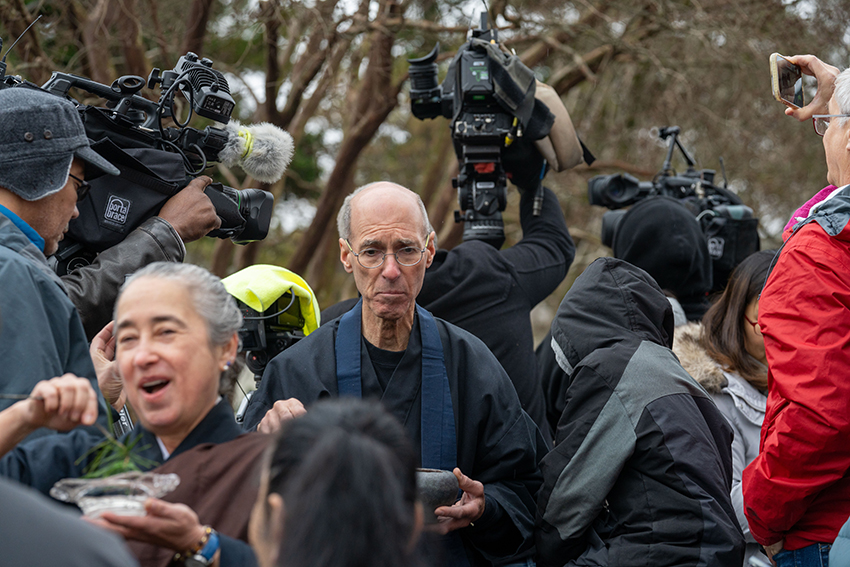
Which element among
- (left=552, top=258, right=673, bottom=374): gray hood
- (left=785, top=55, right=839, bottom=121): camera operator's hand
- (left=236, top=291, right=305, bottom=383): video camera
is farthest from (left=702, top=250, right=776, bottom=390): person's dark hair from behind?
(left=236, top=291, right=305, bottom=383): video camera

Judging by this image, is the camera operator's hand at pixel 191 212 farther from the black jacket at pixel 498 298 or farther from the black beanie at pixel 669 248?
the black beanie at pixel 669 248

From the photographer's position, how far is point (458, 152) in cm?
383

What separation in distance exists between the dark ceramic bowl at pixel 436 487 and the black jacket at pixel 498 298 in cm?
104

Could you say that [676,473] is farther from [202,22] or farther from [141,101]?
[202,22]

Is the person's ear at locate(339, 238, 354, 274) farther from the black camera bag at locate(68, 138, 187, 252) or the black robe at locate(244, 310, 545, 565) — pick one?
the black camera bag at locate(68, 138, 187, 252)

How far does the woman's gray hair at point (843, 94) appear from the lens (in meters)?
2.40

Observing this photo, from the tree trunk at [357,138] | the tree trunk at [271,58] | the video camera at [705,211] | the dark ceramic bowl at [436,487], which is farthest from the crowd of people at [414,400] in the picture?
the tree trunk at [357,138]

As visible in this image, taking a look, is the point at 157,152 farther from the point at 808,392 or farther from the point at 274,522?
the point at 808,392

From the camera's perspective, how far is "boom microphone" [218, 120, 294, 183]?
120 inches

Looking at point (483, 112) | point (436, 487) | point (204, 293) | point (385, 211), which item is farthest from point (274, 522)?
point (483, 112)

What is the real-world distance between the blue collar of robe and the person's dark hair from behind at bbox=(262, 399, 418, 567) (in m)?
1.24

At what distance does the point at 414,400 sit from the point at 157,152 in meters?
1.16

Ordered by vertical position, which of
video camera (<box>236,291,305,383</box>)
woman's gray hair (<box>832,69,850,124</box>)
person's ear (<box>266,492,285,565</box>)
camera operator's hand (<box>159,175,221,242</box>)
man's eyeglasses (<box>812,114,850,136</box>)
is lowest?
video camera (<box>236,291,305,383</box>)

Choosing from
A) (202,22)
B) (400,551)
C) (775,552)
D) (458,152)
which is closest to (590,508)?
(775,552)
